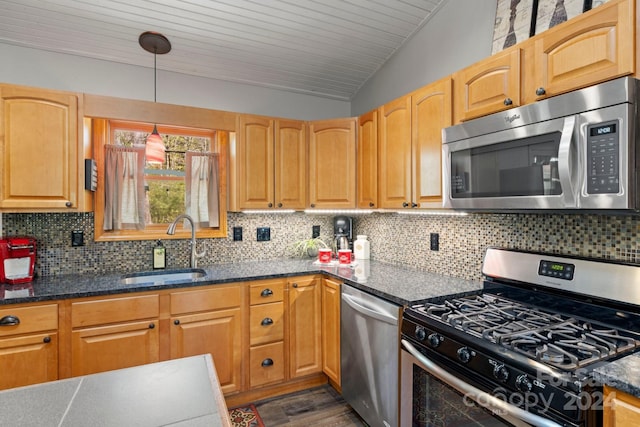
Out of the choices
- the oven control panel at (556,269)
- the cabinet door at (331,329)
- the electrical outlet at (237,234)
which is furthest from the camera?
the electrical outlet at (237,234)

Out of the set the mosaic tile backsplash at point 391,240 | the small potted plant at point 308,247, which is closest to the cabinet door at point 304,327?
the small potted plant at point 308,247

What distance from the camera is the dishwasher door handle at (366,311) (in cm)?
184

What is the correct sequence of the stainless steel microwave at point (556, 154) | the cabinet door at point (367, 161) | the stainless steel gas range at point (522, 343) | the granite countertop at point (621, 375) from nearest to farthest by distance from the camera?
the granite countertop at point (621, 375) → the stainless steel gas range at point (522, 343) → the stainless steel microwave at point (556, 154) → the cabinet door at point (367, 161)

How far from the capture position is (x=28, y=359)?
1.88 m

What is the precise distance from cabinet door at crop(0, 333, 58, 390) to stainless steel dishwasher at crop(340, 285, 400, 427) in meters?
1.75

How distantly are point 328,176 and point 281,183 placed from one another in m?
0.41

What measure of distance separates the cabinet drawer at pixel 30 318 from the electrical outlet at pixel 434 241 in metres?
2.45

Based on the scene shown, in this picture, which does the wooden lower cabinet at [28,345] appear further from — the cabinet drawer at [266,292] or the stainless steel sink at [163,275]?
the cabinet drawer at [266,292]

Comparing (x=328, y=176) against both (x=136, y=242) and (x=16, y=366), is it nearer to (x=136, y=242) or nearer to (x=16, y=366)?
(x=136, y=242)

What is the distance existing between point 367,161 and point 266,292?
1.31 m

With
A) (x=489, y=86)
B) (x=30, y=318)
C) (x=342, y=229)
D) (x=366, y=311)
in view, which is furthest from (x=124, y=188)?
(x=489, y=86)

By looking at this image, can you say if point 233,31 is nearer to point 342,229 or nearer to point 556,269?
point 342,229

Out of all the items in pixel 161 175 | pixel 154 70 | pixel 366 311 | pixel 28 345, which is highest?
pixel 154 70

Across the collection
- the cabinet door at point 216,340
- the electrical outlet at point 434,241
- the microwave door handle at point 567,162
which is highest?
the microwave door handle at point 567,162
